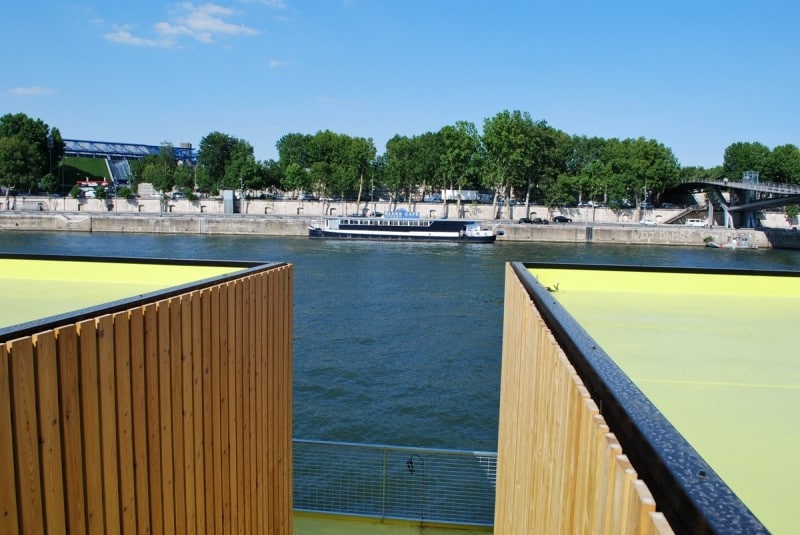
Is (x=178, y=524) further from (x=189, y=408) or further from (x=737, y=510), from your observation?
(x=737, y=510)

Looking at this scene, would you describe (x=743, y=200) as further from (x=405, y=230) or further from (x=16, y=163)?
(x=16, y=163)

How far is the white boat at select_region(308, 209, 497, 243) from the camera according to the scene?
49000mm

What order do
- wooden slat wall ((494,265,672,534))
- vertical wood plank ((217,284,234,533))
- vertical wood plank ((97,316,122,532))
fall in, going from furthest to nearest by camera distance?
vertical wood plank ((217,284,234,533)) → vertical wood plank ((97,316,122,532)) → wooden slat wall ((494,265,672,534))

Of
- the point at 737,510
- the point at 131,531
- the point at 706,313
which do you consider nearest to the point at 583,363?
the point at 737,510

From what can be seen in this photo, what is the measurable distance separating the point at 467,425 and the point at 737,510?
11056mm

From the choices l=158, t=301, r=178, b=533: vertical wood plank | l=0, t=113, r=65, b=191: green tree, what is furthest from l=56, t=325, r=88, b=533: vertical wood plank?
l=0, t=113, r=65, b=191: green tree

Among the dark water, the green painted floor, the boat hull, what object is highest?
the boat hull

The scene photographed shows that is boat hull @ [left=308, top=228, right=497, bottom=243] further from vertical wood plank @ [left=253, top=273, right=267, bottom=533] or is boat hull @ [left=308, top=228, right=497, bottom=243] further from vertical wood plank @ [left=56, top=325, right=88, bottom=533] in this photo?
vertical wood plank @ [left=56, top=325, right=88, bottom=533]

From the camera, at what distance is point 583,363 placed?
6.93ft

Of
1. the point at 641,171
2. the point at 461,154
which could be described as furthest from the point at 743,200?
the point at 461,154

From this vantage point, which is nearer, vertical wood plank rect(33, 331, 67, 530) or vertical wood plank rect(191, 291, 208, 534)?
vertical wood plank rect(33, 331, 67, 530)

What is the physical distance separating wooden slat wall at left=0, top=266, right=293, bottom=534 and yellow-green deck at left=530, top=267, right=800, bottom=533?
2.04 meters

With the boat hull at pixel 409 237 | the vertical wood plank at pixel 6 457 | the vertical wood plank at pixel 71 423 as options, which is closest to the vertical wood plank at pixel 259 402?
the vertical wood plank at pixel 71 423

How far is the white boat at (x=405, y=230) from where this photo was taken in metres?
49.0
